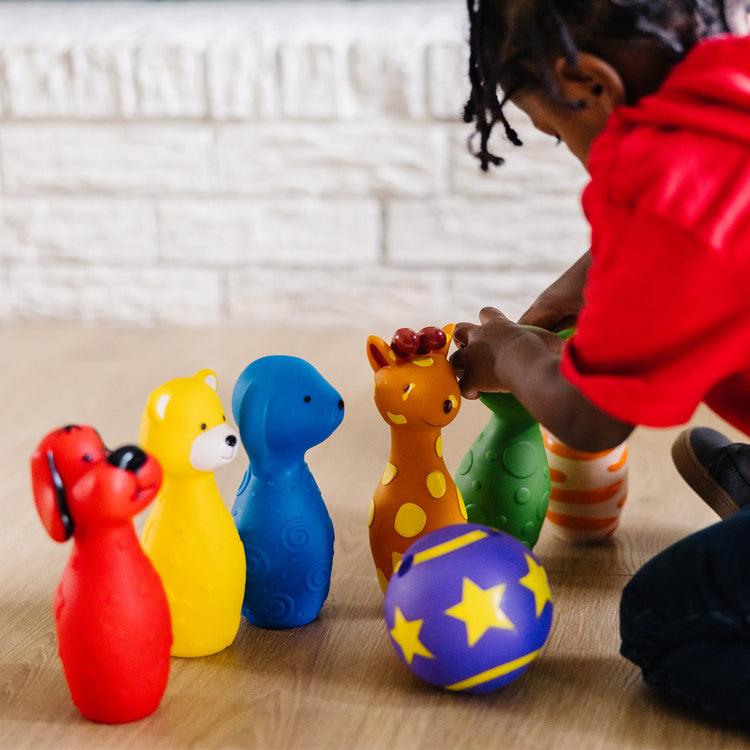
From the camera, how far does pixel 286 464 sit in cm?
90

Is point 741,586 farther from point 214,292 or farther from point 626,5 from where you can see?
point 214,292

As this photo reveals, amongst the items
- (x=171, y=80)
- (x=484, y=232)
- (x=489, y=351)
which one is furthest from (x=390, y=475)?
(x=171, y=80)

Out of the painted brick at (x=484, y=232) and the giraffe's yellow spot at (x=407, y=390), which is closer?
the giraffe's yellow spot at (x=407, y=390)

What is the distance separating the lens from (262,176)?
1.95m

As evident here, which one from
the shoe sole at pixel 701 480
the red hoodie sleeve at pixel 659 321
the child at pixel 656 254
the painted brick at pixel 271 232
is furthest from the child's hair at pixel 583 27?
the painted brick at pixel 271 232

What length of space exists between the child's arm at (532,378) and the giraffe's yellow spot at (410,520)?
12 cm

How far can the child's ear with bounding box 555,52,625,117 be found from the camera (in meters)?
0.77

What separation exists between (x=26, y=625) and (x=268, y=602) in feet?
0.74

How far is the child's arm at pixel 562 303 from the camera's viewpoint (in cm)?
106

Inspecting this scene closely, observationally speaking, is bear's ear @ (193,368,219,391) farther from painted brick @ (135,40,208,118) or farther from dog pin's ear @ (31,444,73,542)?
painted brick @ (135,40,208,118)

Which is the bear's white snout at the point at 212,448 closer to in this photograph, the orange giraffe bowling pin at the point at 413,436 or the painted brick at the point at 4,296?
the orange giraffe bowling pin at the point at 413,436

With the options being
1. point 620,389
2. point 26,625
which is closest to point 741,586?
point 620,389

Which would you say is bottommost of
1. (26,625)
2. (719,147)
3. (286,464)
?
(26,625)

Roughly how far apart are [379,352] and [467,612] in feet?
0.85
